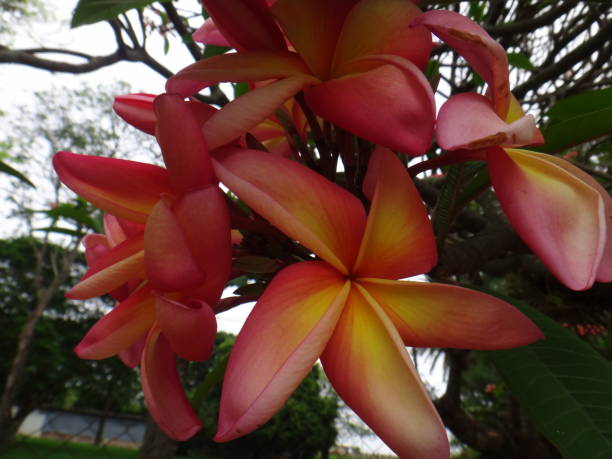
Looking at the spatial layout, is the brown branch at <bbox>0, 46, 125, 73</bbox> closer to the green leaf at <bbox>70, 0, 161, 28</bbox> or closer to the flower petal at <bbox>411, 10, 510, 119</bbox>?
the green leaf at <bbox>70, 0, 161, 28</bbox>

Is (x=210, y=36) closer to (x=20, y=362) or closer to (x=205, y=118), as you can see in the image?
(x=205, y=118)

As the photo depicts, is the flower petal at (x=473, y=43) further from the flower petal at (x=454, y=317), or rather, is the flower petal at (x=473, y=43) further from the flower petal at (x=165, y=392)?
the flower petal at (x=165, y=392)

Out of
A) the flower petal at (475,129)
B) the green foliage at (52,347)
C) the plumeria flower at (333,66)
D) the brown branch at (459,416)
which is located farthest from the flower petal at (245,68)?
the green foliage at (52,347)

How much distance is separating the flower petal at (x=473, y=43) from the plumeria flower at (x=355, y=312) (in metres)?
0.08

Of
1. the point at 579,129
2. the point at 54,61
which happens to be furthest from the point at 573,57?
the point at 54,61

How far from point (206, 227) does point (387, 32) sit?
0.17 metres

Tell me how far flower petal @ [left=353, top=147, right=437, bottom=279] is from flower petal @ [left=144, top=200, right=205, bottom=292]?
11 cm

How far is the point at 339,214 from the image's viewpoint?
33 centimetres

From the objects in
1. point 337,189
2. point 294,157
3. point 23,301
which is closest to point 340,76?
point 337,189

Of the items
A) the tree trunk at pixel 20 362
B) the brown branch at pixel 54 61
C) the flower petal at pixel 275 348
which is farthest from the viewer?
the tree trunk at pixel 20 362

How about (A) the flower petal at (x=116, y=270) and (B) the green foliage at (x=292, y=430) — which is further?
(B) the green foliage at (x=292, y=430)

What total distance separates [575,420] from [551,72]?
1074mm

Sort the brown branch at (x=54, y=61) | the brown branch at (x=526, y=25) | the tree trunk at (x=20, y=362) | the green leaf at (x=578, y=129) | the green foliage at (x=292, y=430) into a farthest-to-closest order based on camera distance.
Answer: the tree trunk at (x=20, y=362)
the green foliage at (x=292, y=430)
the brown branch at (x=54, y=61)
the brown branch at (x=526, y=25)
the green leaf at (x=578, y=129)

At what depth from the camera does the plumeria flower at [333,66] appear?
304mm
